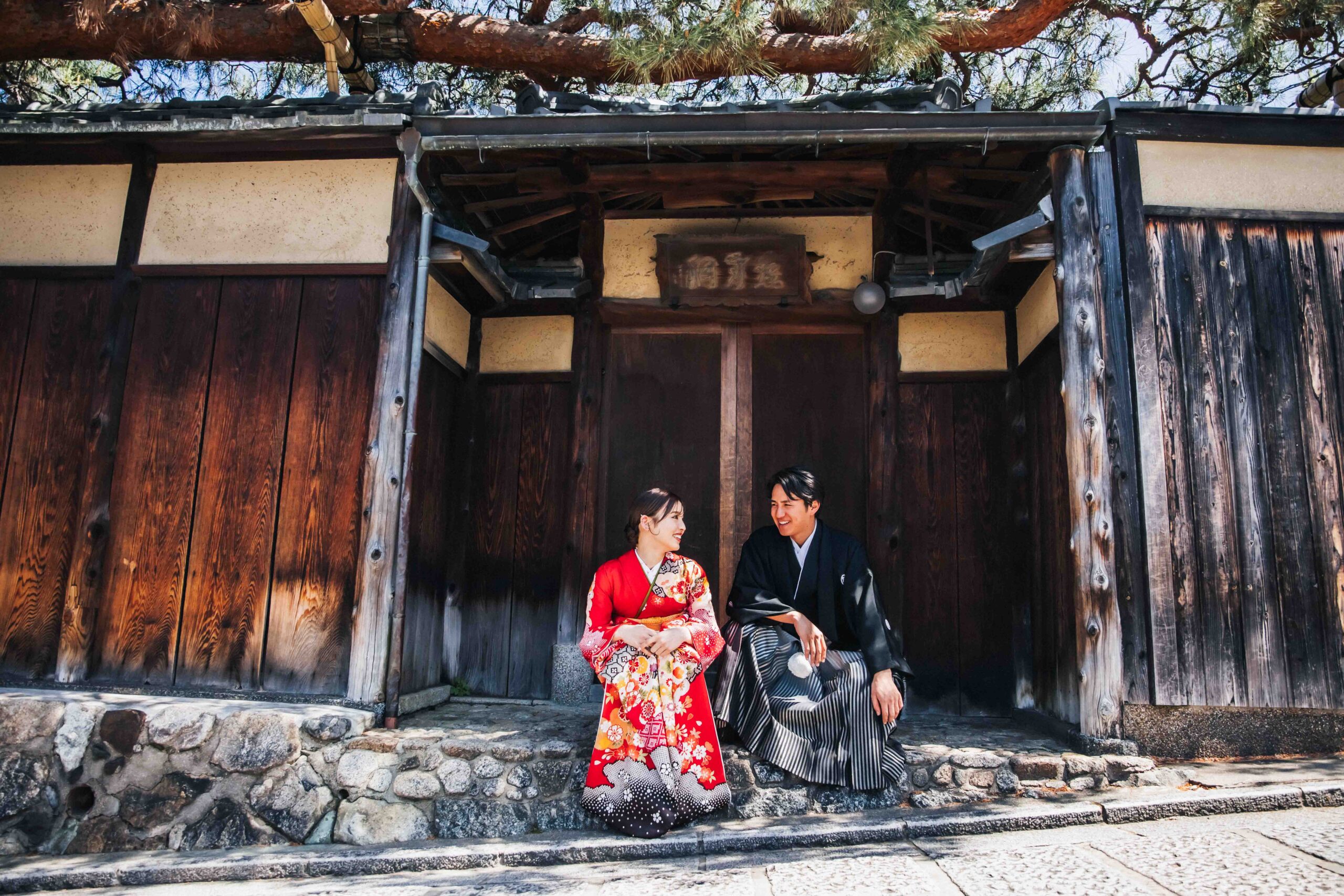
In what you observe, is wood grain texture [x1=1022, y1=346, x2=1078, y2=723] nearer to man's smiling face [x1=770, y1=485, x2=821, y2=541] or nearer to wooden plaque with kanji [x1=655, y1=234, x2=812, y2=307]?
man's smiling face [x1=770, y1=485, x2=821, y2=541]

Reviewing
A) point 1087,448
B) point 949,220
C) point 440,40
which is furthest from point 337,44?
point 1087,448

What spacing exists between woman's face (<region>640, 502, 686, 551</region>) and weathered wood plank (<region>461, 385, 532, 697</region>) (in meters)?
2.25

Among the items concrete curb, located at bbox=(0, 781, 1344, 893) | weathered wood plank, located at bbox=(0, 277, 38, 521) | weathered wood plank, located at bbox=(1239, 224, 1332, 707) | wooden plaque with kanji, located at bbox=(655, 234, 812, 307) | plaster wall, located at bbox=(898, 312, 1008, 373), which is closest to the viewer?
concrete curb, located at bbox=(0, 781, 1344, 893)

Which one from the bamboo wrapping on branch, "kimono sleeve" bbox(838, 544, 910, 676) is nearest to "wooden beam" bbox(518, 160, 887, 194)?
the bamboo wrapping on branch

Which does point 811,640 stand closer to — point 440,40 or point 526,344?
point 526,344

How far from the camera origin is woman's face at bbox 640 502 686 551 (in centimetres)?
464

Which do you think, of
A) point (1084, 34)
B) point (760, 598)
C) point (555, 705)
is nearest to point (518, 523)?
point (555, 705)

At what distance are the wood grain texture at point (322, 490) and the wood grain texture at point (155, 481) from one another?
0.65 m


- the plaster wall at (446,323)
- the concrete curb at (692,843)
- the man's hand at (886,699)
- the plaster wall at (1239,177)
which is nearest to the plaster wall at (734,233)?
the plaster wall at (446,323)

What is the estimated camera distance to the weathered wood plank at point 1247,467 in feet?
15.6

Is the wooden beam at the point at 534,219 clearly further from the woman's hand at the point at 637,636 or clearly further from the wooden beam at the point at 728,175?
the woman's hand at the point at 637,636

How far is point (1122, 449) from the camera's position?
487 cm

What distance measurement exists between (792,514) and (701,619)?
857mm

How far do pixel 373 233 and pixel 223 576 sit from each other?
2422 millimetres
